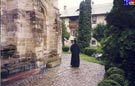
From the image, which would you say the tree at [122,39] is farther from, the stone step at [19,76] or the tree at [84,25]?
the tree at [84,25]

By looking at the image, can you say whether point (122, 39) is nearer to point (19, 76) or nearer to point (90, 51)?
→ point (19, 76)

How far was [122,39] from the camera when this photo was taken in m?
11.9

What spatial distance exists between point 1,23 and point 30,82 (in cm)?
328

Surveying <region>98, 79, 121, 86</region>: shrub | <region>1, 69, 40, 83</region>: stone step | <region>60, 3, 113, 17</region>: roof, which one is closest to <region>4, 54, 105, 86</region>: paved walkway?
<region>1, 69, 40, 83</region>: stone step

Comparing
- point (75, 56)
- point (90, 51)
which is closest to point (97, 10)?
point (90, 51)

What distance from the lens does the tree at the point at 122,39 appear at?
460 inches

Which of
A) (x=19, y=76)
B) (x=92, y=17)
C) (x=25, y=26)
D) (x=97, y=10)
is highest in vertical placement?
(x=97, y=10)

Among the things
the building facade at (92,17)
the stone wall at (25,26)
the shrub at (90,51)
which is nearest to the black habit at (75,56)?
the stone wall at (25,26)

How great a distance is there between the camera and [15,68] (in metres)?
11.5

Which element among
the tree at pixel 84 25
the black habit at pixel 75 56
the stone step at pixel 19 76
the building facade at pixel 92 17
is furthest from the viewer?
the building facade at pixel 92 17

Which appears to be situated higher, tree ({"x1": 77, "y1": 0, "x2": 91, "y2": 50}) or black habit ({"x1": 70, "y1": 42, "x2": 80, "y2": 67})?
tree ({"x1": 77, "y1": 0, "x2": 91, "y2": 50})

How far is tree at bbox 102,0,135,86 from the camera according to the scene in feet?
38.3

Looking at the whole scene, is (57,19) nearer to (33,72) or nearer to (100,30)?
(33,72)

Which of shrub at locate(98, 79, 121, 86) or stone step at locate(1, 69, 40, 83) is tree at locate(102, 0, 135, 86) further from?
stone step at locate(1, 69, 40, 83)
